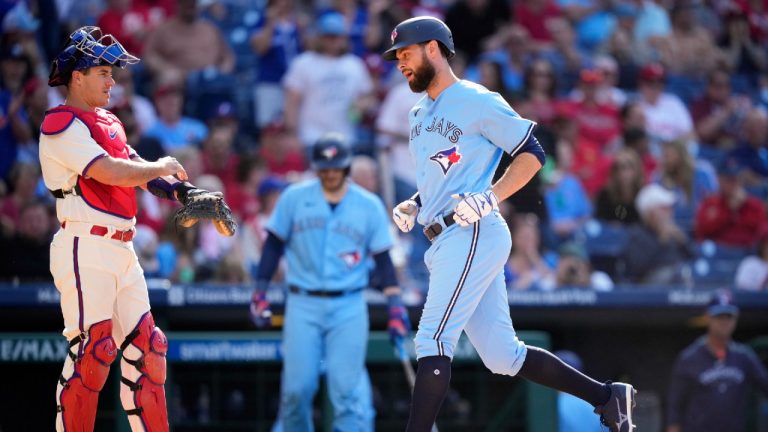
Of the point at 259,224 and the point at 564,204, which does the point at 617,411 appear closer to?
the point at 259,224

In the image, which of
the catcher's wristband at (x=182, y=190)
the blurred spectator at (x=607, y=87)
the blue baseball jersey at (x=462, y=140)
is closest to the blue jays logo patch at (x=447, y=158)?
the blue baseball jersey at (x=462, y=140)

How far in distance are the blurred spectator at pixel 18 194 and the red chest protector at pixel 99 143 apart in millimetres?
3680

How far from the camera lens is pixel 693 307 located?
29.1ft

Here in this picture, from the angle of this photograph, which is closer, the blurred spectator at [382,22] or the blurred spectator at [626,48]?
the blurred spectator at [382,22]

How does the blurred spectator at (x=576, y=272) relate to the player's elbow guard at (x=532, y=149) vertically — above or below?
below

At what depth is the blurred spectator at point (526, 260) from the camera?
29.4 feet

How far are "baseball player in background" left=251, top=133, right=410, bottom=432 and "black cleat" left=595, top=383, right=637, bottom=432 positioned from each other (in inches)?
78.1

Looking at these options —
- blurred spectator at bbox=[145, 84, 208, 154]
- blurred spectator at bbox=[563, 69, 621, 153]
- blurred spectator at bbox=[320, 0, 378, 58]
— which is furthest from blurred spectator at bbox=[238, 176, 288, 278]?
blurred spectator at bbox=[563, 69, 621, 153]

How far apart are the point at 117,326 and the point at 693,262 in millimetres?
6500

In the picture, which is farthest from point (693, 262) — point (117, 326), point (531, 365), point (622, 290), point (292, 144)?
point (117, 326)

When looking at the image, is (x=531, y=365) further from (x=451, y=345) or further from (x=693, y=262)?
(x=693, y=262)

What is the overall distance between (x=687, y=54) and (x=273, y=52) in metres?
4.85

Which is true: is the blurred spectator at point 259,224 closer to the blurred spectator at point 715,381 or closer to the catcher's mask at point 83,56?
the blurred spectator at point 715,381

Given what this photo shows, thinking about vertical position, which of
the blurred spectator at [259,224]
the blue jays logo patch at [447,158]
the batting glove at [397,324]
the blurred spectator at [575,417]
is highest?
the blurred spectator at [259,224]
